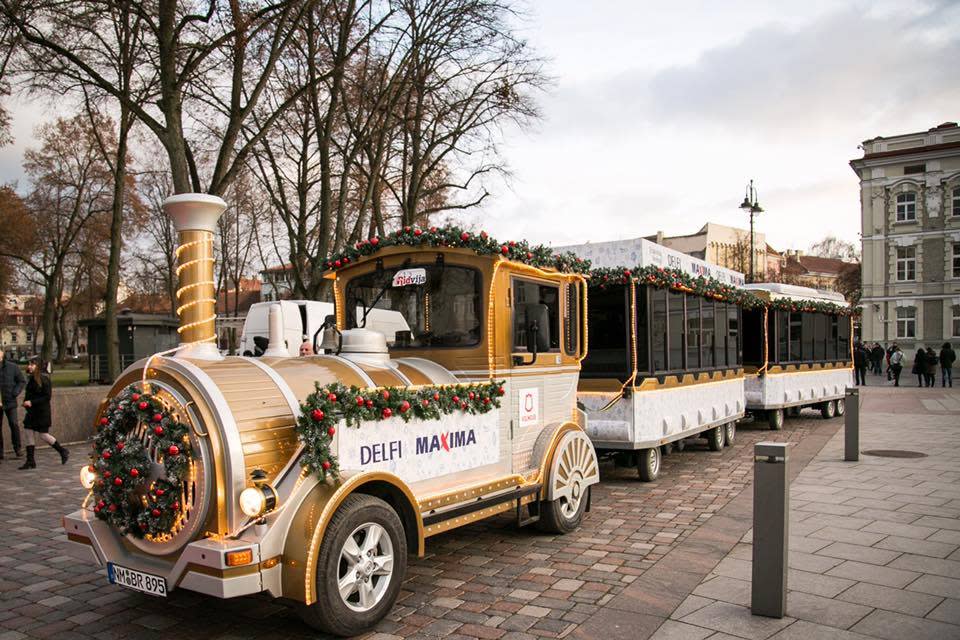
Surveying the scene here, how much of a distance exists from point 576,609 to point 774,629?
4.18ft

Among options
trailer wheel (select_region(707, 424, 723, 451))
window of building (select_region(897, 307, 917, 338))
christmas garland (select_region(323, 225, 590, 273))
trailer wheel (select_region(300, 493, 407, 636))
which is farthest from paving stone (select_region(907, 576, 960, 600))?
window of building (select_region(897, 307, 917, 338))

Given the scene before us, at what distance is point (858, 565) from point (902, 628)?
4.43 feet

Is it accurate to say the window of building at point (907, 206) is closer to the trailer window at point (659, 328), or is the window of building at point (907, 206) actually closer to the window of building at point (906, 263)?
the window of building at point (906, 263)

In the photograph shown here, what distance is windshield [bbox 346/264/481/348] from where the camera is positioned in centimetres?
609

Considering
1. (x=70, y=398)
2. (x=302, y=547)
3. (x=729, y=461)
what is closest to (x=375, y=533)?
(x=302, y=547)

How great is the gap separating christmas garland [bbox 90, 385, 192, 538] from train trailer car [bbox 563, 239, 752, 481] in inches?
234

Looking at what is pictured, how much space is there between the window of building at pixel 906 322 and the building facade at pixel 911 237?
54mm

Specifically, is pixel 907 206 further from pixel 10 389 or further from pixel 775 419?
pixel 10 389

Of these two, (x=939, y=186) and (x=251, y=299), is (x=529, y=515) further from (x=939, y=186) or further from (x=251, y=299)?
(x=251, y=299)

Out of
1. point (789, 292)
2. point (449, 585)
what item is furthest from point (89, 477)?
point (789, 292)

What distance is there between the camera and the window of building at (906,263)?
44.9 m

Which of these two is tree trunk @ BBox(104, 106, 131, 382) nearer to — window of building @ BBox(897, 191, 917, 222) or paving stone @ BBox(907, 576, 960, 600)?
paving stone @ BBox(907, 576, 960, 600)

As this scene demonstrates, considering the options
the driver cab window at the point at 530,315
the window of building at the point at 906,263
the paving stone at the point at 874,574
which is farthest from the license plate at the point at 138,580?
the window of building at the point at 906,263

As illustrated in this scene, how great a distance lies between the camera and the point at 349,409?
4434mm
